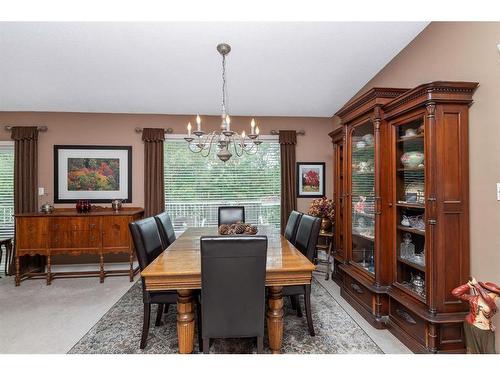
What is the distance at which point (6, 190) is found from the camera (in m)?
4.05

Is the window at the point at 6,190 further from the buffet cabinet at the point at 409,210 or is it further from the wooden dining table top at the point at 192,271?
the buffet cabinet at the point at 409,210

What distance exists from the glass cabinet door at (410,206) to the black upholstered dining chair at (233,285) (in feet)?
4.17

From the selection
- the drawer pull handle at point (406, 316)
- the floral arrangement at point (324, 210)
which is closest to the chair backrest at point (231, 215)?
the floral arrangement at point (324, 210)

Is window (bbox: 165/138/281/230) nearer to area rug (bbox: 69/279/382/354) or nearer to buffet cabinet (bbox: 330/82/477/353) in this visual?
buffet cabinet (bbox: 330/82/477/353)

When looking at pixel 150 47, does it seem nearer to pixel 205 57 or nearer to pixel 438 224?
pixel 205 57

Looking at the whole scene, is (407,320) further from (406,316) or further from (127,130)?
(127,130)

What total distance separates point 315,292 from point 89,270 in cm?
351

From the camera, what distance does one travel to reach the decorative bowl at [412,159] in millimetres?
1914

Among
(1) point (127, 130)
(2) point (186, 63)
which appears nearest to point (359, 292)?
(2) point (186, 63)

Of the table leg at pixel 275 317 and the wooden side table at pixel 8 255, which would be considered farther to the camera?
the wooden side table at pixel 8 255

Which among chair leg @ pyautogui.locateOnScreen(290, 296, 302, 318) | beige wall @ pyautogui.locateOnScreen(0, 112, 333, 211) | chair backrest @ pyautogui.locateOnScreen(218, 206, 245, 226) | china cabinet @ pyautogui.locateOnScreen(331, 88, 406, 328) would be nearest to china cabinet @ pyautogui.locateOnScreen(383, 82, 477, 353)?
china cabinet @ pyautogui.locateOnScreen(331, 88, 406, 328)

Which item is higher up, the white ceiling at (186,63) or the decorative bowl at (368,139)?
the white ceiling at (186,63)

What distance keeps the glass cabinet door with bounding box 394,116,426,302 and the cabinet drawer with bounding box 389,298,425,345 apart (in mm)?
176

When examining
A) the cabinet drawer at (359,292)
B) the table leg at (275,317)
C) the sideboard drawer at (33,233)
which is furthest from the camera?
the sideboard drawer at (33,233)
